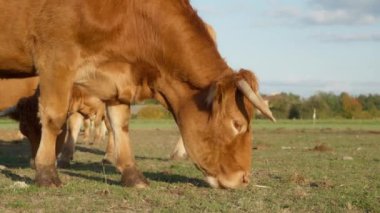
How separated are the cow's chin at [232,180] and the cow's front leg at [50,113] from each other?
2038mm

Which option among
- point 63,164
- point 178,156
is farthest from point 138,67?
point 178,156

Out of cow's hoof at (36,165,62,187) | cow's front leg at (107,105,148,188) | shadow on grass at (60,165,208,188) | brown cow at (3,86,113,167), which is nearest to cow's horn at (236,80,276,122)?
shadow on grass at (60,165,208,188)

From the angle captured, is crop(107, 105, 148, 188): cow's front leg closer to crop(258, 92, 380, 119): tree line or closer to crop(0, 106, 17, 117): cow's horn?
crop(0, 106, 17, 117): cow's horn

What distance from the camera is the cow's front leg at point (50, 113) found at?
8.42 m

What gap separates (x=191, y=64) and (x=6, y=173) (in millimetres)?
3795

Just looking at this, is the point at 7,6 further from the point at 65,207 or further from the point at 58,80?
the point at 65,207

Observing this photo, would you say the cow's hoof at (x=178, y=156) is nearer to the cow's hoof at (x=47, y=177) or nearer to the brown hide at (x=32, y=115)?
the brown hide at (x=32, y=115)

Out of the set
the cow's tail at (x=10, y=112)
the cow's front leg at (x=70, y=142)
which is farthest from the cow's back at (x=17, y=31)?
the cow's tail at (x=10, y=112)

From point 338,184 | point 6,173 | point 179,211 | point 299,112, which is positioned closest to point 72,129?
point 6,173

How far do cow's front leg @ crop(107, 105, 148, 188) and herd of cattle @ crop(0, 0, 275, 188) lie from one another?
0.20 metres

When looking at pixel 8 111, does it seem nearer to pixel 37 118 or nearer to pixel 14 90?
pixel 14 90

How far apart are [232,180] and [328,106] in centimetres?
8638

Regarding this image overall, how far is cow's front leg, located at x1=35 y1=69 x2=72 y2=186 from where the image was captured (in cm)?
842

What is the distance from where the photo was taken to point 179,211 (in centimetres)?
675
